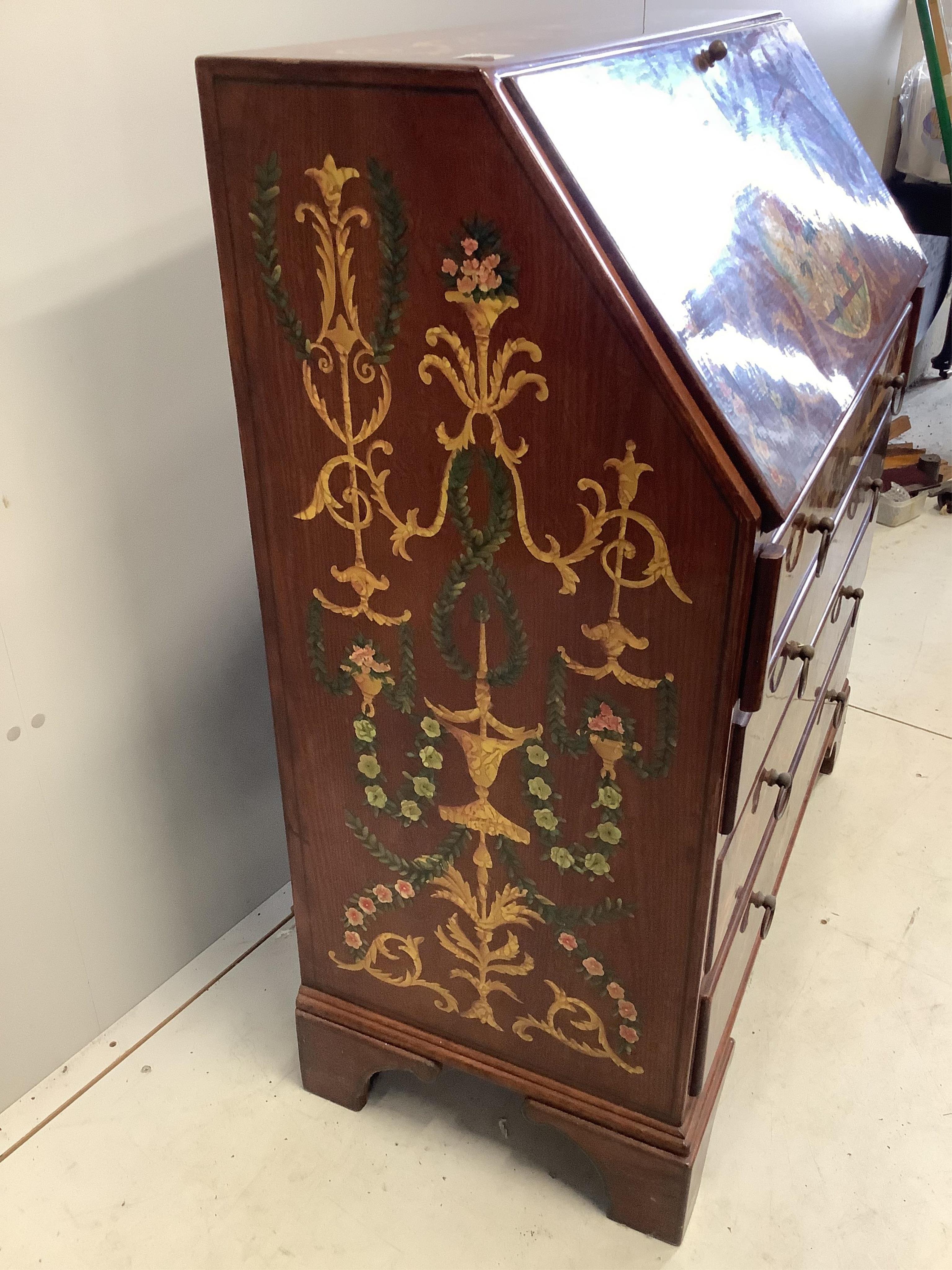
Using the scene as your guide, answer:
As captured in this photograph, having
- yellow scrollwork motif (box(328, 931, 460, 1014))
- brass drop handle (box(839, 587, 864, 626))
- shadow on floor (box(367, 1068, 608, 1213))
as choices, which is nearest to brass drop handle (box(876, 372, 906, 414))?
brass drop handle (box(839, 587, 864, 626))

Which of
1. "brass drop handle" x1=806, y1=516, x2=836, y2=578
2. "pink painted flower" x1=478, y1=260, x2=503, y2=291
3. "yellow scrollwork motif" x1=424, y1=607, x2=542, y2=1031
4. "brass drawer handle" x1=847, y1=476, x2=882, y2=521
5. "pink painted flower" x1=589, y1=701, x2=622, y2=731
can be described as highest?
"pink painted flower" x1=478, y1=260, x2=503, y2=291

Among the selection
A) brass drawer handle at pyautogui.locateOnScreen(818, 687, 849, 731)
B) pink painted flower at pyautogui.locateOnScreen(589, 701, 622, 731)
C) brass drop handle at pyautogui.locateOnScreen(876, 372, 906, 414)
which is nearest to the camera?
pink painted flower at pyautogui.locateOnScreen(589, 701, 622, 731)

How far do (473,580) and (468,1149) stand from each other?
0.82 meters

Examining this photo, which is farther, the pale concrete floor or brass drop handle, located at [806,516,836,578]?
the pale concrete floor

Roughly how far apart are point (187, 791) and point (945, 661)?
1.73 m

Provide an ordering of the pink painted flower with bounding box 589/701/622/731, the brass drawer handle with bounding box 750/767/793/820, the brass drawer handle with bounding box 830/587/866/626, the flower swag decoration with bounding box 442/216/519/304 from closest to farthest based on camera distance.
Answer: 1. the flower swag decoration with bounding box 442/216/519/304
2. the pink painted flower with bounding box 589/701/622/731
3. the brass drawer handle with bounding box 750/767/793/820
4. the brass drawer handle with bounding box 830/587/866/626

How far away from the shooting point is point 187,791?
4.98 feet

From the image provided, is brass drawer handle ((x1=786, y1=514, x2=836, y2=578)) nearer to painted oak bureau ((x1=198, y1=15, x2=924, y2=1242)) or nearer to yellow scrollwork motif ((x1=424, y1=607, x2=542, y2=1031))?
painted oak bureau ((x1=198, y1=15, x2=924, y2=1242))

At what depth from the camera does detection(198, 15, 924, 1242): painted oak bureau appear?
0.83 meters

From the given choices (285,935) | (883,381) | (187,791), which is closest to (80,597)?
(187,791)

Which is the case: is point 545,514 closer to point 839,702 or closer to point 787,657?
point 787,657

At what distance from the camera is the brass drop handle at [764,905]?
1313mm

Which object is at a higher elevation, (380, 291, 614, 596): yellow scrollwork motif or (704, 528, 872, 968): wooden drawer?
(380, 291, 614, 596): yellow scrollwork motif

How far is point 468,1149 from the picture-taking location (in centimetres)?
138
